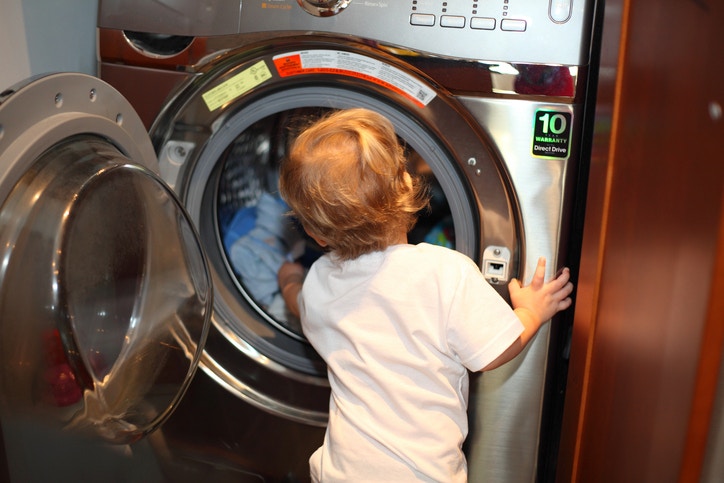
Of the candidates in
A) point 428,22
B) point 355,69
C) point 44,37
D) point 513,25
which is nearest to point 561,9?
point 513,25

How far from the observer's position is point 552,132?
0.92m

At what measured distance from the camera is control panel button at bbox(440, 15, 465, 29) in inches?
36.3

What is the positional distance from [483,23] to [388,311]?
1.22 ft

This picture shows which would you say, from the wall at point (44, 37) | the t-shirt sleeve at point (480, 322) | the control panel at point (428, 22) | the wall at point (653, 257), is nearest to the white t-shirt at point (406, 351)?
the t-shirt sleeve at point (480, 322)

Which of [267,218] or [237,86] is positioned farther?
[267,218]

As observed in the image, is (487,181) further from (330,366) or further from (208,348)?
(208,348)

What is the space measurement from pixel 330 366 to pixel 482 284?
0.73ft

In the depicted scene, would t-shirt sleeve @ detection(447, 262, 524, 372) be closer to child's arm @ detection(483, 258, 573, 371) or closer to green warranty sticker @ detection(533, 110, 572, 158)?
child's arm @ detection(483, 258, 573, 371)

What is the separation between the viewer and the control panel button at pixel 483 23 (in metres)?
0.91

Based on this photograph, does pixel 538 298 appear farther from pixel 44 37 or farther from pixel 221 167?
pixel 44 37

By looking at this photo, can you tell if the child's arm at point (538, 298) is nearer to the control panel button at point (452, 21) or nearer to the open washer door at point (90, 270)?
the control panel button at point (452, 21)

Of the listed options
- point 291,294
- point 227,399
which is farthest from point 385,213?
point 227,399

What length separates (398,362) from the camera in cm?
92

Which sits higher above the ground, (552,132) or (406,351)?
(552,132)
